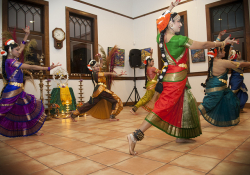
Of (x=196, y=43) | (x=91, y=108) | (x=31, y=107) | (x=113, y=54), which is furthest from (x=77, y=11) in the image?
(x=196, y=43)

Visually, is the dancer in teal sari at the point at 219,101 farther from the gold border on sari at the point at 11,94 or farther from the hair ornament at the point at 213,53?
the gold border on sari at the point at 11,94

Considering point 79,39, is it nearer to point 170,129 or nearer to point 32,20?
point 32,20

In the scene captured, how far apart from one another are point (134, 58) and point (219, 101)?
15.2ft

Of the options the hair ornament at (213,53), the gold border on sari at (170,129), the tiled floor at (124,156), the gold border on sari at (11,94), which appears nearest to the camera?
the tiled floor at (124,156)

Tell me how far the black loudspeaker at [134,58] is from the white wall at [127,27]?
42 centimetres

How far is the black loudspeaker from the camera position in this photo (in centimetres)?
760

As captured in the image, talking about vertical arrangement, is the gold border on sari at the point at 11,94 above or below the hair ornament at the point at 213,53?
below

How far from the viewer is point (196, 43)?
204cm

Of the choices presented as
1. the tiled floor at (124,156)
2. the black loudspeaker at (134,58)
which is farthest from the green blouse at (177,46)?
A: the black loudspeaker at (134,58)

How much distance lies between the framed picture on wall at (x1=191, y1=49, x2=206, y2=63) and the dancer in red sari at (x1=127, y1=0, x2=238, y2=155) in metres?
4.57

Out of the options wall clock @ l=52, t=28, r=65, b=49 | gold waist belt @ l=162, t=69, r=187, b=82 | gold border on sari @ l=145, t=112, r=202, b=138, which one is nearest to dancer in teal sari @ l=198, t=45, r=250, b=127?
gold border on sari @ l=145, t=112, r=202, b=138

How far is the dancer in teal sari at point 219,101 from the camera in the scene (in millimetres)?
3287

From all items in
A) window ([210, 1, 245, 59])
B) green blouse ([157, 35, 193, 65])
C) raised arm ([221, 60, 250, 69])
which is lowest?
raised arm ([221, 60, 250, 69])

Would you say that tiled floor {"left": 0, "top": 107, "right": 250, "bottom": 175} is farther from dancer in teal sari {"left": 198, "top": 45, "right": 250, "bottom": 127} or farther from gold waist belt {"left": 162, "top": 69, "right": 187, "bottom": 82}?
gold waist belt {"left": 162, "top": 69, "right": 187, "bottom": 82}
